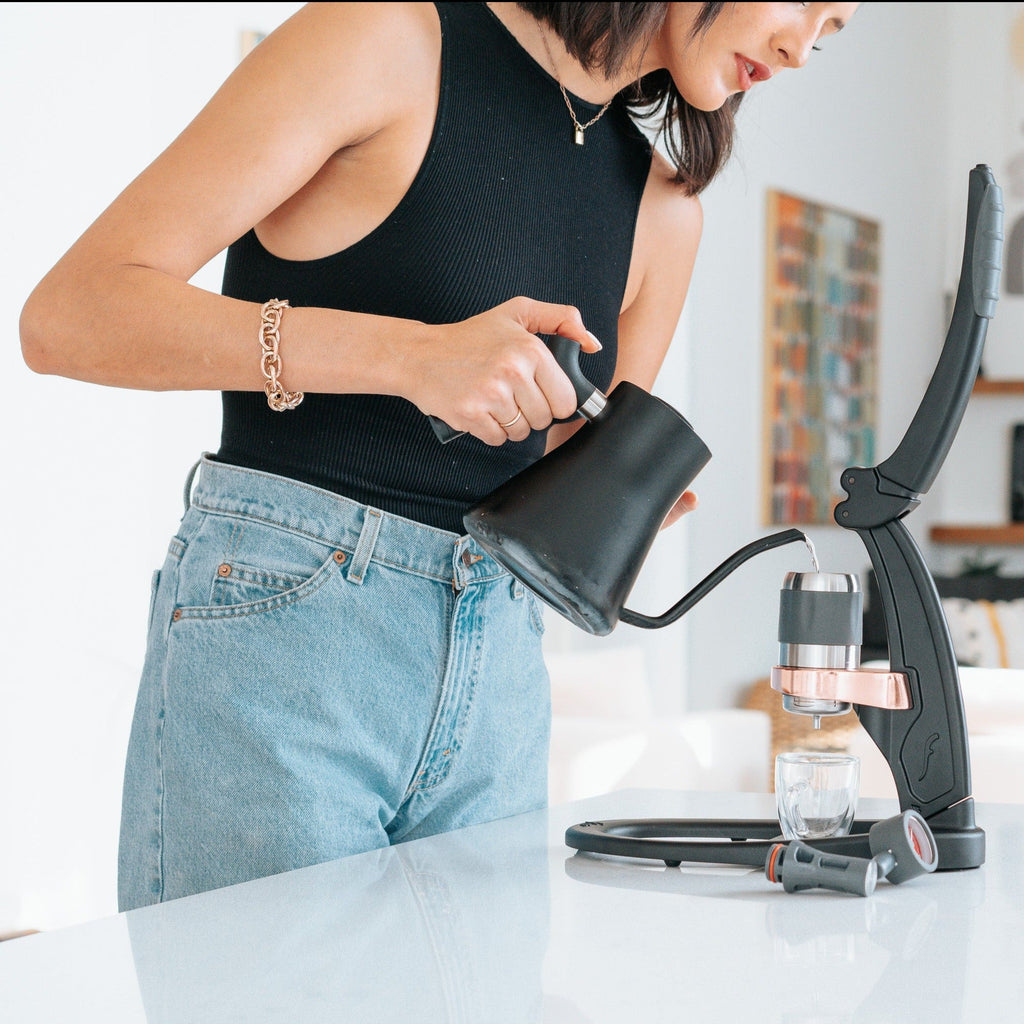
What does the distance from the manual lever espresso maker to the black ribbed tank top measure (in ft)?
0.52

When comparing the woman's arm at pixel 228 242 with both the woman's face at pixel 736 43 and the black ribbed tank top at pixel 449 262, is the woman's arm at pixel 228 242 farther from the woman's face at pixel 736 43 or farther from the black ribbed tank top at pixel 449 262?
the woman's face at pixel 736 43

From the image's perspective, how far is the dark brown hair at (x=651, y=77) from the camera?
0.80m

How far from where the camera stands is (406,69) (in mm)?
794

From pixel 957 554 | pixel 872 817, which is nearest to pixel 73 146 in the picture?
pixel 872 817

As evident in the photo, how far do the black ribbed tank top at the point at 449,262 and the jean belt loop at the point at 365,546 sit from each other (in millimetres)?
28

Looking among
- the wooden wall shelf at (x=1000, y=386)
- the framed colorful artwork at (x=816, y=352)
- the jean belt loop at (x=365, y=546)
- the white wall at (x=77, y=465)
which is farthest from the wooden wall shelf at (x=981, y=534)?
the jean belt loop at (x=365, y=546)

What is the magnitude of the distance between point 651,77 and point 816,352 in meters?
3.50

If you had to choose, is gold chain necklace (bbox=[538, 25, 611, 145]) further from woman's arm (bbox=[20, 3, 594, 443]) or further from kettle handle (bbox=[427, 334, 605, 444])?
kettle handle (bbox=[427, 334, 605, 444])

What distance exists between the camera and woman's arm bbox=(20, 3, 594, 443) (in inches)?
29.0

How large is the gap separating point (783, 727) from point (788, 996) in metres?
3.28

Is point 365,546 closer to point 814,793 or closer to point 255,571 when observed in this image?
point 255,571

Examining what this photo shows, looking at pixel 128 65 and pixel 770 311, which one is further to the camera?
pixel 770 311

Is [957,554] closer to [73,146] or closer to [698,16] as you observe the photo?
[73,146]

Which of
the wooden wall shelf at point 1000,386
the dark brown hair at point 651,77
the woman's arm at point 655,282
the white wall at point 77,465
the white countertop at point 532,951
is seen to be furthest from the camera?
the wooden wall shelf at point 1000,386
